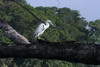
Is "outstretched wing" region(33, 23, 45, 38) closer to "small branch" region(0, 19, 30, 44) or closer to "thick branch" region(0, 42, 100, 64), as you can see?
"small branch" region(0, 19, 30, 44)

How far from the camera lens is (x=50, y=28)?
115 feet

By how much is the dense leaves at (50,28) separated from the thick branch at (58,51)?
17.5 m

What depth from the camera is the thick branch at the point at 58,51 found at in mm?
3148

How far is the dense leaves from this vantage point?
1256 inches

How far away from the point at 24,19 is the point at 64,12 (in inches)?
666

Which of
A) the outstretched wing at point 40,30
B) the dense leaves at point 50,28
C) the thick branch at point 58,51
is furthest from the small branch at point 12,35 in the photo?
the dense leaves at point 50,28

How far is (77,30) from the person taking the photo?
48.1 m

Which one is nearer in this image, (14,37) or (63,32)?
(14,37)

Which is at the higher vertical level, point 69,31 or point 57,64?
point 69,31

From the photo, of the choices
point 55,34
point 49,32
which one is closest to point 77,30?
point 55,34

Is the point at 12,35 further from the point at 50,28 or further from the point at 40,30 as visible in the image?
the point at 50,28

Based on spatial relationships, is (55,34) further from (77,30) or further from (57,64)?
(77,30)

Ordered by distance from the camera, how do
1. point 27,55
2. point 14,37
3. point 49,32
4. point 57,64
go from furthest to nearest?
point 49,32, point 57,64, point 14,37, point 27,55

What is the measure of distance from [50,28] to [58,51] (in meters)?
31.8
